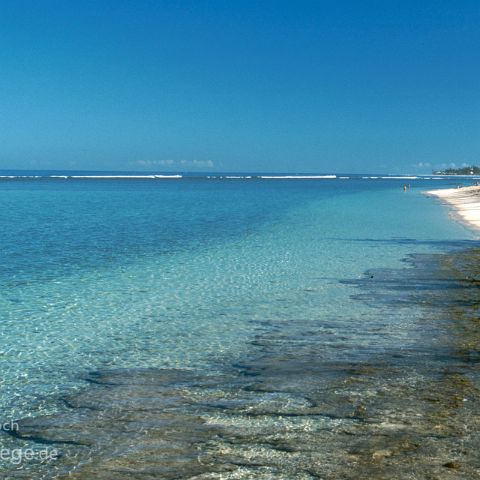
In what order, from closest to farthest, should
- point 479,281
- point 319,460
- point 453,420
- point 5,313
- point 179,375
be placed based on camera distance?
point 319,460
point 453,420
point 179,375
point 5,313
point 479,281

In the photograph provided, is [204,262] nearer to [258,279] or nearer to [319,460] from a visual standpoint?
[258,279]

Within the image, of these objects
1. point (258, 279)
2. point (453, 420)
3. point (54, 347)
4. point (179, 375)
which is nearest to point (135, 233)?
point (258, 279)

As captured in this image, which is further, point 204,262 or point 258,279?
point 204,262

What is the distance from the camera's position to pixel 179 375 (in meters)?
9.55

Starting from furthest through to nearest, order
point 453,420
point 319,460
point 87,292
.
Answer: point 87,292 → point 453,420 → point 319,460

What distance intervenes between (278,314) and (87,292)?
5.78 m

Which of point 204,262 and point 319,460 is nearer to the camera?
point 319,460

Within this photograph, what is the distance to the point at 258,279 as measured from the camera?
18.7m

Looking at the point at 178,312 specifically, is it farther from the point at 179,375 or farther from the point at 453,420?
the point at 453,420

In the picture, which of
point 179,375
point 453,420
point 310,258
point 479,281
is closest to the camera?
point 453,420

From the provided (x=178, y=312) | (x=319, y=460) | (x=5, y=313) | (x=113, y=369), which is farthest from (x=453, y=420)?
(x=5, y=313)

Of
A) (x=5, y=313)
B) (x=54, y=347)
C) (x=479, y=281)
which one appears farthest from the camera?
(x=479, y=281)

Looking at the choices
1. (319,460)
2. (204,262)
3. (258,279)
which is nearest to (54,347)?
(319,460)

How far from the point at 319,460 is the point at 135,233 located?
26864 mm
